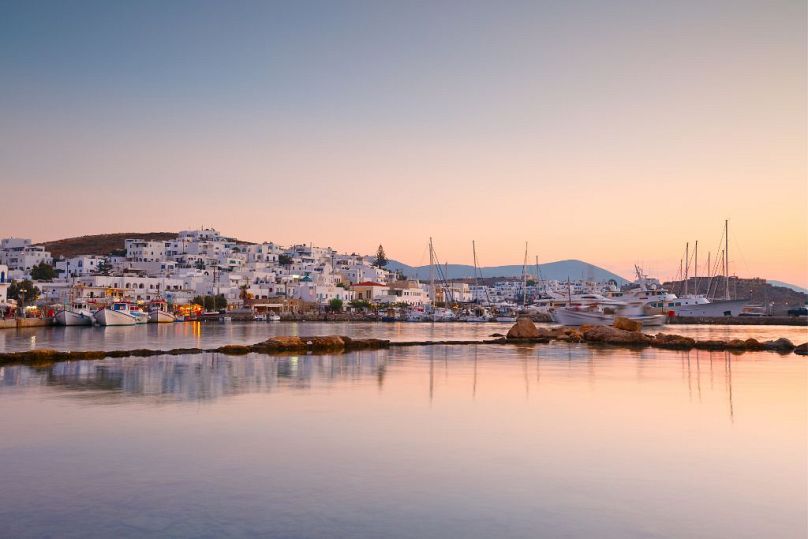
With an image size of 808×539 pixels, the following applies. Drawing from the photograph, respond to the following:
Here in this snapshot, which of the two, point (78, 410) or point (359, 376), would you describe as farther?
point (359, 376)

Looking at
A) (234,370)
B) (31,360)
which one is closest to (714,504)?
(234,370)

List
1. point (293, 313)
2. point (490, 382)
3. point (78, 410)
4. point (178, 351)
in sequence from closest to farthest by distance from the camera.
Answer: point (78, 410) → point (490, 382) → point (178, 351) → point (293, 313)

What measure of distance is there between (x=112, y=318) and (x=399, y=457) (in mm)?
63819

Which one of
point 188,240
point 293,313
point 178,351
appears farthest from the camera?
point 188,240

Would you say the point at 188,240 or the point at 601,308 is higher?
the point at 188,240

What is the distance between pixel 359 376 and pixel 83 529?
45.7 feet

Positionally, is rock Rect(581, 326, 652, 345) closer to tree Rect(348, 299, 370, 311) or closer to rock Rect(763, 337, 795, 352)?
rock Rect(763, 337, 795, 352)

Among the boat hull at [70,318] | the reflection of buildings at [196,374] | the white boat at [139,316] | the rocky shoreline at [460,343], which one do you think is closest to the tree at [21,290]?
the white boat at [139,316]

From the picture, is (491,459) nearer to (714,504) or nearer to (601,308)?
(714,504)

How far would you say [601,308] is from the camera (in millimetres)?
72812

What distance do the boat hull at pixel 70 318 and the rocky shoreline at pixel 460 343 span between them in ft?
132

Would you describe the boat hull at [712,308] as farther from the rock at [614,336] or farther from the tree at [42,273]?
the tree at [42,273]

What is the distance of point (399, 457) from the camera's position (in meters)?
10.3

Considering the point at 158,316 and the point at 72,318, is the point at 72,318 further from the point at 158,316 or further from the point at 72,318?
the point at 158,316
